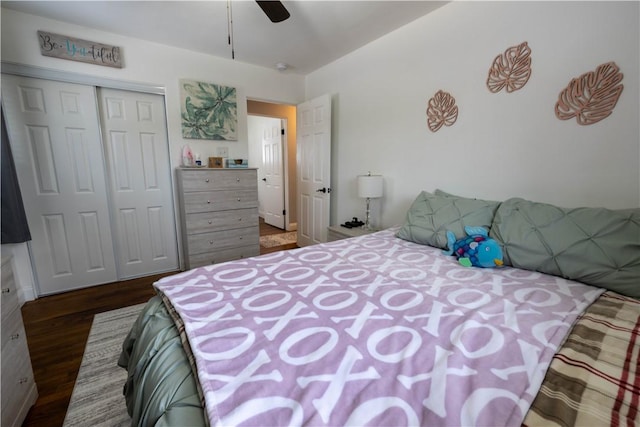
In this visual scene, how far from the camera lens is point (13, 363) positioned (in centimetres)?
120

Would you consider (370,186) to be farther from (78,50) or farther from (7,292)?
(78,50)

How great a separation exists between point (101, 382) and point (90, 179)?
2028mm

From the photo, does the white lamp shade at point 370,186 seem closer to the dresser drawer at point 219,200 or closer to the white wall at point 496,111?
the white wall at point 496,111

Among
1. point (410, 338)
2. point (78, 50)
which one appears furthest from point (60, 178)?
point (410, 338)

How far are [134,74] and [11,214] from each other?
167cm

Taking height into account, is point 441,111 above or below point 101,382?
above

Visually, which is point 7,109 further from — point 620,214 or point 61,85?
point 620,214

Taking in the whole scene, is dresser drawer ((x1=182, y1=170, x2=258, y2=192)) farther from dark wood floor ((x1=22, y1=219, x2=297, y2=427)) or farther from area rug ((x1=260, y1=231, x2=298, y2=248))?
area rug ((x1=260, y1=231, x2=298, y2=248))

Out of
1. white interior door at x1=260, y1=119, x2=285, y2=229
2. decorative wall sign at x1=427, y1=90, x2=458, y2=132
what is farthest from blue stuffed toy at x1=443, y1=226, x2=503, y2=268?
white interior door at x1=260, y1=119, x2=285, y2=229

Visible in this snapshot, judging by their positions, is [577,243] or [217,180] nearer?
[577,243]

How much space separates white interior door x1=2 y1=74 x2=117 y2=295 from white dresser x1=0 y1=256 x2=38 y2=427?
1620 millimetres

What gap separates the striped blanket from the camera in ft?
1.90

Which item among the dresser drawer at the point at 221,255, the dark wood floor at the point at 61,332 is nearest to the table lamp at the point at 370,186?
the dresser drawer at the point at 221,255

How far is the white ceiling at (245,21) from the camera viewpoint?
6.91 ft
